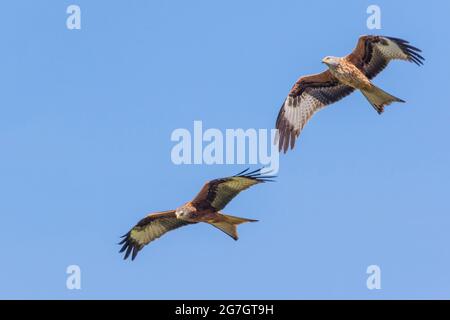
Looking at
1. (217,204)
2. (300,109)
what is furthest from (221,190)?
(300,109)

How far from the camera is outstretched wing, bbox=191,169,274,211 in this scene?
1638cm

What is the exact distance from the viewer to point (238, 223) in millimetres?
16750

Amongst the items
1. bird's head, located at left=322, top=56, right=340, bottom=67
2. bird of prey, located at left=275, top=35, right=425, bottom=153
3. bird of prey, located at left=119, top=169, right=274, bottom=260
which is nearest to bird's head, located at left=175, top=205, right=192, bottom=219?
bird of prey, located at left=119, top=169, right=274, bottom=260

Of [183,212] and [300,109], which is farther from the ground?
Result: [300,109]

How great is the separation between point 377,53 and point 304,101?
5.52 ft

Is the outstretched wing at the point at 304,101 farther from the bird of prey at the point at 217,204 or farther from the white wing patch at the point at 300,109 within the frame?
the bird of prey at the point at 217,204

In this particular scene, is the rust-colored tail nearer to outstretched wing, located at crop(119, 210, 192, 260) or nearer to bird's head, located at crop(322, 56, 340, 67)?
outstretched wing, located at crop(119, 210, 192, 260)

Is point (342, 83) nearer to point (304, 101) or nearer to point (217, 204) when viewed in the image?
point (304, 101)

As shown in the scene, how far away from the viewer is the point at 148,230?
18.3 m

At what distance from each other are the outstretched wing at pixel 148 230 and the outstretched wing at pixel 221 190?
1.00 m
